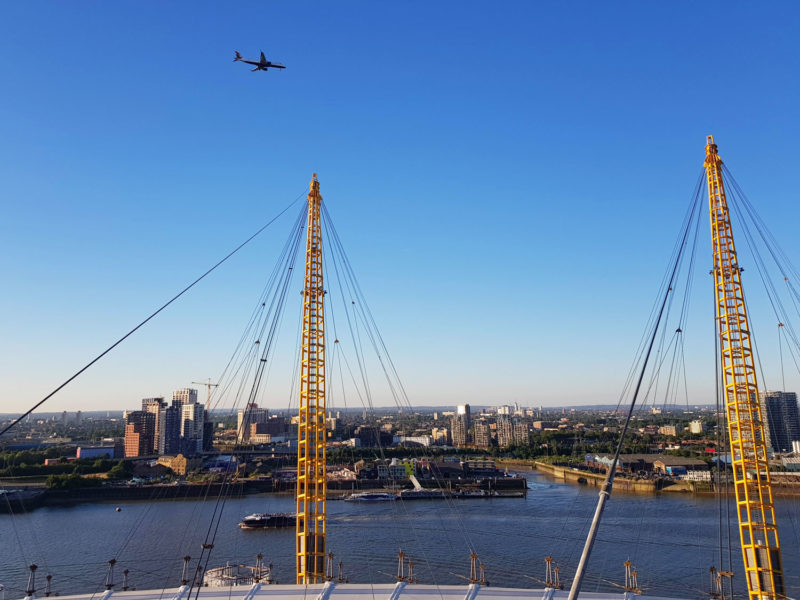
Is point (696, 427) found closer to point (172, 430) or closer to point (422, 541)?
point (172, 430)

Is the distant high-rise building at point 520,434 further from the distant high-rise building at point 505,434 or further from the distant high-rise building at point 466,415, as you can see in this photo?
the distant high-rise building at point 466,415

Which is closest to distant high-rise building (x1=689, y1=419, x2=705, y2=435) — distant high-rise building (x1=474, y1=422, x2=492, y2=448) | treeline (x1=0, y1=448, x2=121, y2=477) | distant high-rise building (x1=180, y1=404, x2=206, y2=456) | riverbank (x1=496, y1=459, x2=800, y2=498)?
distant high-rise building (x1=474, y1=422, x2=492, y2=448)

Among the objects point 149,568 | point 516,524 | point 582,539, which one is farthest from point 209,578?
point 516,524

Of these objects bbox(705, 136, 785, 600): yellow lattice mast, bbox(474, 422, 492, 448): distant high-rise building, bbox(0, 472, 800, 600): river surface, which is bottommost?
bbox(474, 422, 492, 448): distant high-rise building

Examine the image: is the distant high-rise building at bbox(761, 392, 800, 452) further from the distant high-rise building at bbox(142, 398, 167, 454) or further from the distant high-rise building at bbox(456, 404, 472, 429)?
the distant high-rise building at bbox(142, 398, 167, 454)

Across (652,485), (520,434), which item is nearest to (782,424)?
(652,485)

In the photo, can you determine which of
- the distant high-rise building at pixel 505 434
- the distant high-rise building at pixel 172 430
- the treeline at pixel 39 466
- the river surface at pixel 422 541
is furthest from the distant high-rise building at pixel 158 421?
the distant high-rise building at pixel 505 434

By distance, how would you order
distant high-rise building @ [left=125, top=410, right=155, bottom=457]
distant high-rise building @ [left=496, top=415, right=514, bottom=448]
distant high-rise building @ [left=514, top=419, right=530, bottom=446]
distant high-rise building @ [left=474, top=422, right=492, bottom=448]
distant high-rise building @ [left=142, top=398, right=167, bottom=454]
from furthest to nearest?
distant high-rise building @ [left=496, top=415, right=514, bottom=448] < distant high-rise building @ [left=474, top=422, right=492, bottom=448] < distant high-rise building @ [left=514, top=419, right=530, bottom=446] < distant high-rise building @ [left=142, top=398, right=167, bottom=454] < distant high-rise building @ [left=125, top=410, right=155, bottom=457]
